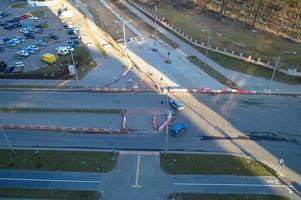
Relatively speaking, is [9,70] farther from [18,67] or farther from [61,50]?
[61,50]

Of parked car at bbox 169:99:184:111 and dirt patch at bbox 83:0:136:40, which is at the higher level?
dirt patch at bbox 83:0:136:40

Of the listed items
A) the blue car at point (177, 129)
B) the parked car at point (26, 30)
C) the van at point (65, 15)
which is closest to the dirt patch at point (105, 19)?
the van at point (65, 15)

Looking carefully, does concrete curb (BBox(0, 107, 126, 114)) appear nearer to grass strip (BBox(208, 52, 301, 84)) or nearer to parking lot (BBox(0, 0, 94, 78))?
parking lot (BBox(0, 0, 94, 78))

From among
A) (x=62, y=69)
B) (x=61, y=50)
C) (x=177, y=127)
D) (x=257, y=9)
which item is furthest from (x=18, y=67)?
(x=257, y=9)

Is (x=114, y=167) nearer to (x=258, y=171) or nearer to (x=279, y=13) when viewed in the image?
(x=258, y=171)

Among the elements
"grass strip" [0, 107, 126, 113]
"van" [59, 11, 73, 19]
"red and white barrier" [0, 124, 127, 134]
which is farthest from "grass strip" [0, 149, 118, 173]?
"van" [59, 11, 73, 19]

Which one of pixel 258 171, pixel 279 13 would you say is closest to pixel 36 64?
pixel 258 171
